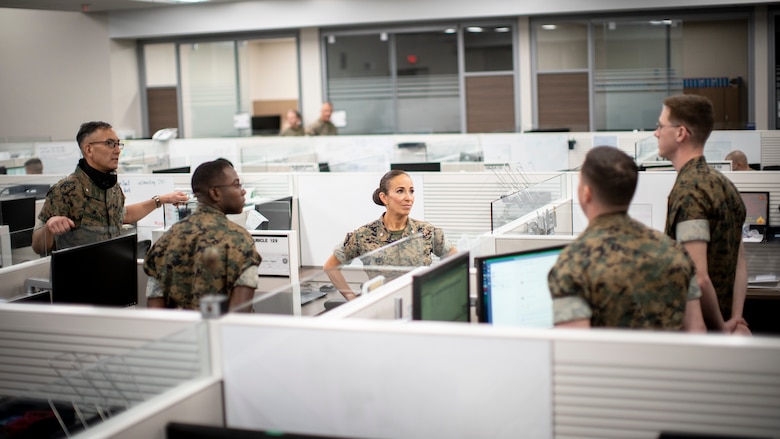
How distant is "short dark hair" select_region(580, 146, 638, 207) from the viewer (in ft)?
6.29

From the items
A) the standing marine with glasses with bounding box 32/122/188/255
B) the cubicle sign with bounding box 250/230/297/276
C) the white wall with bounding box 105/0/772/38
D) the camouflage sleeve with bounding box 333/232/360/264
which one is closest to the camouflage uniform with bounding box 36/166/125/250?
the standing marine with glasses with bounding box 32/122/188/255

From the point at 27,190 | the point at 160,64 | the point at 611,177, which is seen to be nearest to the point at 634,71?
the point at 160,64

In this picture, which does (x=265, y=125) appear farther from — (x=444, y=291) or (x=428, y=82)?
(x=444, y=291)

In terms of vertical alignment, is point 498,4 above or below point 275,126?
above

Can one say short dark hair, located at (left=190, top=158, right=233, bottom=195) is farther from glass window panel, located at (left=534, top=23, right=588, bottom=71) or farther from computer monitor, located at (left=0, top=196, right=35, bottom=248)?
glass window panel, located at (left=534, top=23, right=588, bottom=71)

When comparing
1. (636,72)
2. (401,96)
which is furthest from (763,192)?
(401,96)

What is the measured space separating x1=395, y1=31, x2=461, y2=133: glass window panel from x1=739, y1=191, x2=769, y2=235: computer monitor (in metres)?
6.72

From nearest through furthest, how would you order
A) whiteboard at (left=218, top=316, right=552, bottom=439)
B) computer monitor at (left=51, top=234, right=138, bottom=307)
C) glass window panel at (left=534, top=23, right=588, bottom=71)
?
whiteboard at (left=218, top=316, right=552, bottom=439)
computer monitor at (left=51, top=234, right=138, bottom=307)
glass window panel at (left=534, top=23, right=588, bottom=71)

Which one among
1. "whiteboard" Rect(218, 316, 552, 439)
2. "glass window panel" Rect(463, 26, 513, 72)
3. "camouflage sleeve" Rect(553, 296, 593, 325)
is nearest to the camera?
"whiteboard" Rect(218, 316, 552, 439)

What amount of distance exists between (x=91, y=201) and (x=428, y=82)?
26.9ft

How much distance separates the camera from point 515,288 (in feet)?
7.90

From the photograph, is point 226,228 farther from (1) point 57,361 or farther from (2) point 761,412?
(2) point 761,412

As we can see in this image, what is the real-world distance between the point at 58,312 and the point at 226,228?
736 mm

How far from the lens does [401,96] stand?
11844mm
